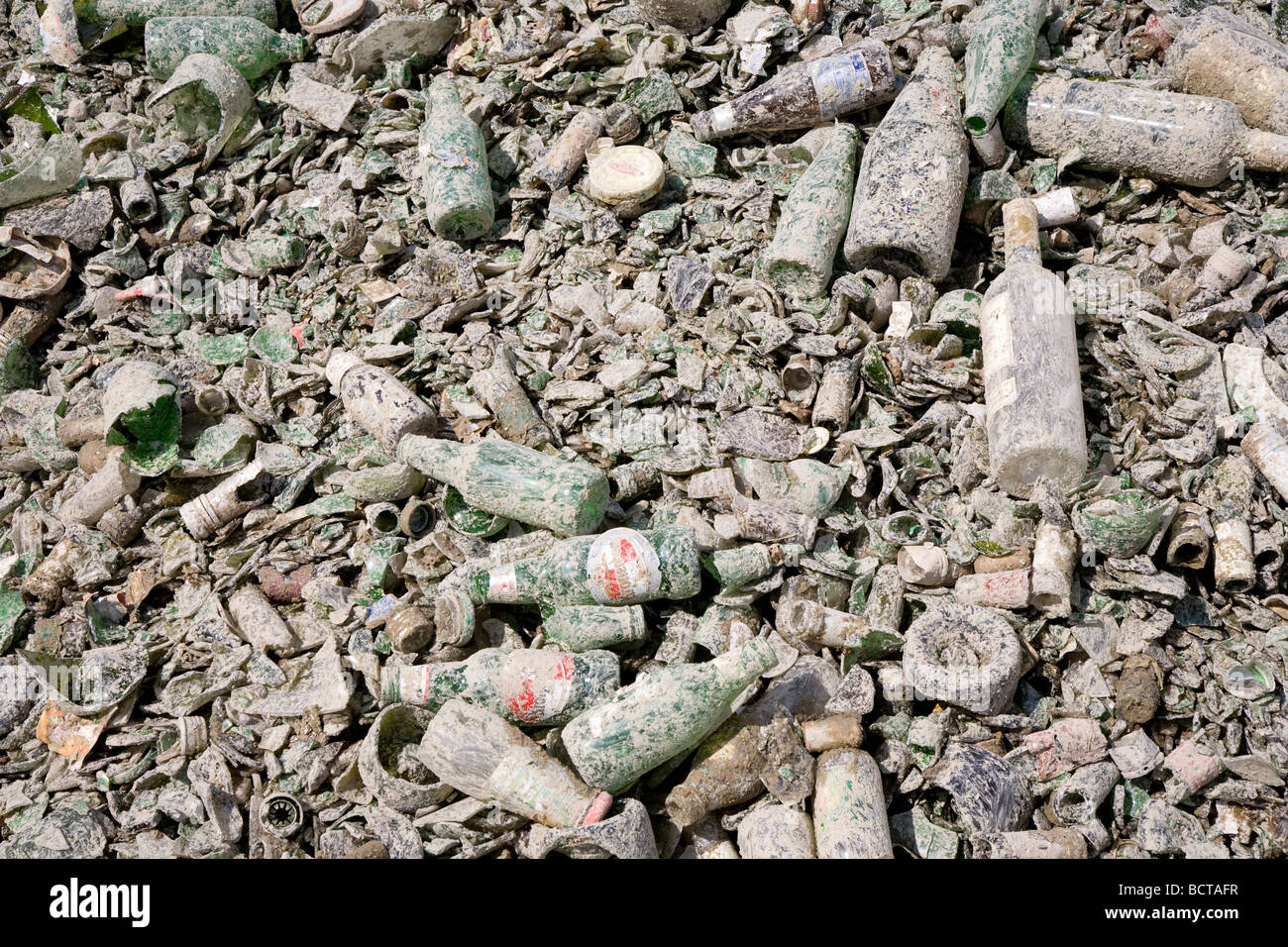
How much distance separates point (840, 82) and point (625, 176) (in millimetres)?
1147

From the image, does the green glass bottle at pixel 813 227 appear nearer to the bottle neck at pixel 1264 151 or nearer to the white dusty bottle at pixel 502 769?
the bottle neck at pixel 1264 151

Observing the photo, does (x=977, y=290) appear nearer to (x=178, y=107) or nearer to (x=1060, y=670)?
(x=1060, y=670)

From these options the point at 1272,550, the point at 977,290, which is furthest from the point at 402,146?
the point at 1272,550

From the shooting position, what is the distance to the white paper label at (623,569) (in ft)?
10.7

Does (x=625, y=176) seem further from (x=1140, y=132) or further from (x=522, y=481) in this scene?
(x=1140, y=132)

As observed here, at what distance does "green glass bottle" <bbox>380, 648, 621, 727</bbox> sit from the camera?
3.12m

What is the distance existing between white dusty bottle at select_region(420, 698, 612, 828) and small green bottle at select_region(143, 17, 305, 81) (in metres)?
4.49

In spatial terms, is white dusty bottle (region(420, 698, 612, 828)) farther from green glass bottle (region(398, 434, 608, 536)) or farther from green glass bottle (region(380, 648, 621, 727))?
green glass bottle (region(398, 434, 608, 536))

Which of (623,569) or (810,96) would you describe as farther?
(810,96)

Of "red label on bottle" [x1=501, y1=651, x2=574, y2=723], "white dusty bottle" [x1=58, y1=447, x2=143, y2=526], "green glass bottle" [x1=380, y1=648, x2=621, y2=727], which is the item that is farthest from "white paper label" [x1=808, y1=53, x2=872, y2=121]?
"white dusty bottle" [x1=58, y1=447, x2=143, y2=526]

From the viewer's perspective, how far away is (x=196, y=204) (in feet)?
17.4

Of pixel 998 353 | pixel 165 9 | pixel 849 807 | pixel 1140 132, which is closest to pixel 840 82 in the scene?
pixel 1140 132

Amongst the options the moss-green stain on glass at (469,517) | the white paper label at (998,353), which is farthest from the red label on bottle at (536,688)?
the white paper label at (998,353)

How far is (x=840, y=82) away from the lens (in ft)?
15.2
